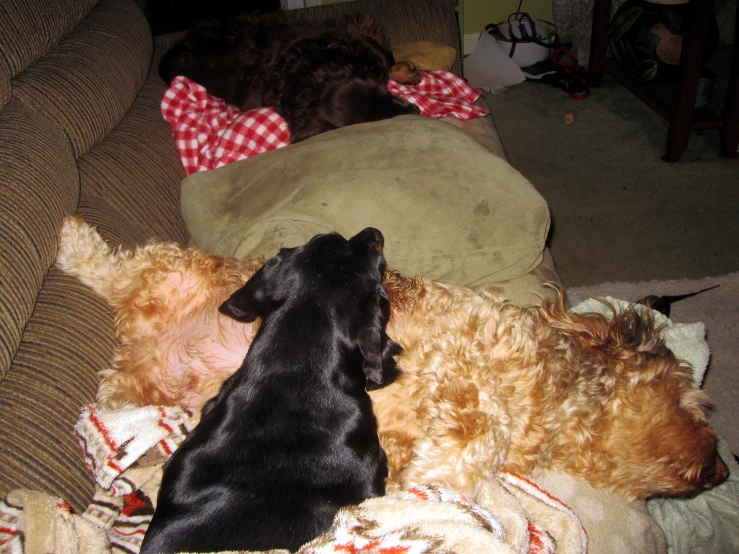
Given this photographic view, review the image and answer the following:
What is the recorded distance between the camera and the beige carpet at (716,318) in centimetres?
248

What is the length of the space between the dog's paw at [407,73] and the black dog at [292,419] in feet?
5.17

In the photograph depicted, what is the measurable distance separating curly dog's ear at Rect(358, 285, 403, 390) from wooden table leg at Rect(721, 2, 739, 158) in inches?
136

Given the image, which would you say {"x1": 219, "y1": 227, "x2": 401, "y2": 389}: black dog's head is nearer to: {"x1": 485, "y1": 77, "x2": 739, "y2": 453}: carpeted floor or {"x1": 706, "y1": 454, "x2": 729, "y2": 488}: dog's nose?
{"x1": 706, "y1": 454, "x2": 729, "y2": 488}: dog's nose

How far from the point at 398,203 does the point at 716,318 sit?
224 centimetres

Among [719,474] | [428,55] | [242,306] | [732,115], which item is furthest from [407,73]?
[732,115]

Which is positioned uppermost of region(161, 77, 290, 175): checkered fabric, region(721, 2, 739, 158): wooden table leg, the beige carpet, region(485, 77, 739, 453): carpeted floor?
A: region(161, 77, 290, 175): checkered fabric

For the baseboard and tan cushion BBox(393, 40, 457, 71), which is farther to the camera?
the baseboard

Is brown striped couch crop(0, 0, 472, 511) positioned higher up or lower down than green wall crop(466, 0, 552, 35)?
higher up

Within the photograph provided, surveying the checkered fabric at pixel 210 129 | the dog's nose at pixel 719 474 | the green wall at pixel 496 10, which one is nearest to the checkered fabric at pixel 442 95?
the checkered fabric at pixel 210 129

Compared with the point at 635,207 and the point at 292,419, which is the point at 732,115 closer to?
the point at 635,207

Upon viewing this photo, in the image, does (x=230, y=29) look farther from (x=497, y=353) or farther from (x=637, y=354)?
(x=637, y=354)

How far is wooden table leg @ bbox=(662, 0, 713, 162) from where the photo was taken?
333 centimetres

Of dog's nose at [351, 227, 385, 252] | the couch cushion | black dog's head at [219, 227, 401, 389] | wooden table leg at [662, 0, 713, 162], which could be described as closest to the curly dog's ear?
black dog's head at [219, 227, 401, 389]

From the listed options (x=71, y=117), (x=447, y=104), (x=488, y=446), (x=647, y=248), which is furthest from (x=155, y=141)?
(x=647, y=248)
